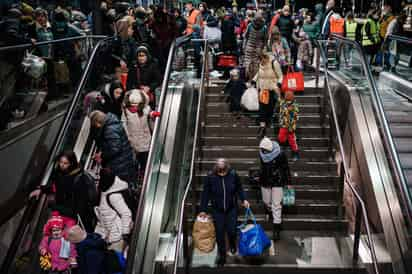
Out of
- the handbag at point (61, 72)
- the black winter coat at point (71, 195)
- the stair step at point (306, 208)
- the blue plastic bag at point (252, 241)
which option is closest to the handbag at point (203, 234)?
the blue plastic bag at point (252, 241)

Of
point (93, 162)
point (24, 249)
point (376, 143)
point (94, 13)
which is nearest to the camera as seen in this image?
point (24, 249)

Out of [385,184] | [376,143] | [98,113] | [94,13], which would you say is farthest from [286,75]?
[94,13]

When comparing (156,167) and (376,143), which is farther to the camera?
(376,143)

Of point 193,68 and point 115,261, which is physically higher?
point 193,68

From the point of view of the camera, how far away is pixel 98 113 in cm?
663

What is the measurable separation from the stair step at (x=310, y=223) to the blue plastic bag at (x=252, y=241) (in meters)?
1.07

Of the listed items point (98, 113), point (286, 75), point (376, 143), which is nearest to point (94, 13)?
point (286, 75)

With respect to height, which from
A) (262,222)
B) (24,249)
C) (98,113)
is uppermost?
(98,113)

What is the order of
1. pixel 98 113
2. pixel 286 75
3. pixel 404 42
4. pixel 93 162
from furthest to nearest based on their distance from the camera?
pixel 286 75, pixel 404 42, pixel 93 162, pixel 98 113

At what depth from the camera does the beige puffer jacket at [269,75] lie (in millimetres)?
9477

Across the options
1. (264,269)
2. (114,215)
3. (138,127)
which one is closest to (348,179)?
(264,269)

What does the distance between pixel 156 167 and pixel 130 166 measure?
362 mm

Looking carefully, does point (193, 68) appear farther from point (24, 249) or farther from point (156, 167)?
point (24, 249)

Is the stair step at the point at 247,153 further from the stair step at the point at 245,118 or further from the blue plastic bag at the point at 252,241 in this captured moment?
the blue plastic bag at the point at 252,241
